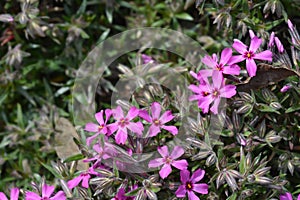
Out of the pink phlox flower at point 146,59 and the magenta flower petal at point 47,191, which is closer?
the magenta flower petal at point 47,191

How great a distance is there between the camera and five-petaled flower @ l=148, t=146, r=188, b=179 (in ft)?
7.33

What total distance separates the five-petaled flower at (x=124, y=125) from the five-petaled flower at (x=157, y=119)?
4 centimetres

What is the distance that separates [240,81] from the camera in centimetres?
235

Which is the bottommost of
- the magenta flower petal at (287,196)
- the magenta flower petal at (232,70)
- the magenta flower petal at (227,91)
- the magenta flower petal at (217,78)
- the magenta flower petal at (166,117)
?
the magenta flower petal at (287,196)

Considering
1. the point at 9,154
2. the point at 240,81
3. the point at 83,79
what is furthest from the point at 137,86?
the point at 9,154

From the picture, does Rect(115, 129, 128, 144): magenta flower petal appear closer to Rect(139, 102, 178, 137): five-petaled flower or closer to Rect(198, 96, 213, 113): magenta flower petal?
Rect(139, 102, 178, 137): five-petaled flower

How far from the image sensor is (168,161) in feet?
7.45

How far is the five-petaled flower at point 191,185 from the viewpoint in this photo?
2.25 m

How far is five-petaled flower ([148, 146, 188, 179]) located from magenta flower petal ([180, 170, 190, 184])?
30 mm

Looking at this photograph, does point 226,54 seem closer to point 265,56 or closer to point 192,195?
point 265,56

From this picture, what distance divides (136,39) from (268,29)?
88 centimetres

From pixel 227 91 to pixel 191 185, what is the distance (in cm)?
43

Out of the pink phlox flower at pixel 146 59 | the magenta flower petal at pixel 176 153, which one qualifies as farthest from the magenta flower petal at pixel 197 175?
the pink phlox flower at pixel 146 59

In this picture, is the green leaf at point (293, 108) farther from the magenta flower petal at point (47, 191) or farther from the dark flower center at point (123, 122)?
the magenta flower petal at point (47, 191)
